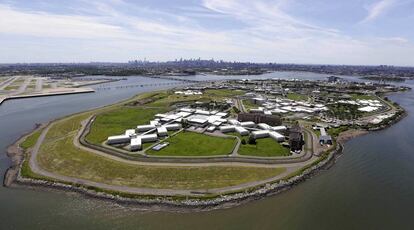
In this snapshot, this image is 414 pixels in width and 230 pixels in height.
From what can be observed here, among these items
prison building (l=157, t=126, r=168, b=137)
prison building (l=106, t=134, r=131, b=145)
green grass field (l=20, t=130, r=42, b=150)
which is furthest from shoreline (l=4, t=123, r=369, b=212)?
prison building (l=157, t=126, r=168, b=137)

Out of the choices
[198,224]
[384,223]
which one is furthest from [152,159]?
[384,223]

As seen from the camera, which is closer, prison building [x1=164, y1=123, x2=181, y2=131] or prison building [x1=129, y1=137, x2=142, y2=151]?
prison building [x1=129, y1=137, x2=142, y2=151]

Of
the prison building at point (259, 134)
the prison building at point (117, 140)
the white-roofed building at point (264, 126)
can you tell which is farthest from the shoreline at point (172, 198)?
the white-roofed building at point (264, 126)

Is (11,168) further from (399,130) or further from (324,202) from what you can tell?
(399,130)

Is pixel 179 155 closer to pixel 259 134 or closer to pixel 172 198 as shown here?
pixel 172 198

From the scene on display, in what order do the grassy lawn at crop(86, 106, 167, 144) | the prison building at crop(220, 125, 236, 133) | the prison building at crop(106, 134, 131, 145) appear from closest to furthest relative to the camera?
the prison building at crop(106, 134, 131, 145) < the grassy lawn at crop(86, 106, 167, 144) < the prison building at crop(220, 125, 236, 133)

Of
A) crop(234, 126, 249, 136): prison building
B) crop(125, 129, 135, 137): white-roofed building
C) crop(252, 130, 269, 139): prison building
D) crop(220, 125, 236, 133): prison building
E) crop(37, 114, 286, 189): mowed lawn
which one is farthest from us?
crop(220, 125, 236, 133): prison building

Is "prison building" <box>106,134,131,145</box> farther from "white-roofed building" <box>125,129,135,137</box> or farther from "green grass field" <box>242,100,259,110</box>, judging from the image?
"green grass field" <box>242,100,259,110</box>

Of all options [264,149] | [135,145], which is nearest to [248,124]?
[264,149]
